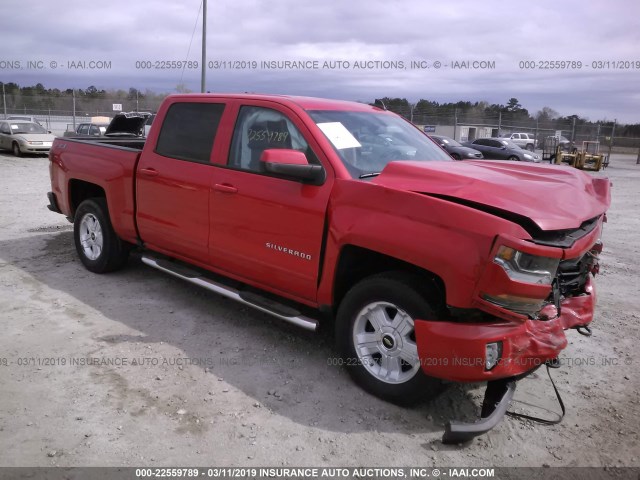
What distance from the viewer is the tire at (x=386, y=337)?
321 centimetres

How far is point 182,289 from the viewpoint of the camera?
5.41 metres

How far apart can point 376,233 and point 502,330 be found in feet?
3.03

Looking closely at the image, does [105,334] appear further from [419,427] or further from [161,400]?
[419,427]

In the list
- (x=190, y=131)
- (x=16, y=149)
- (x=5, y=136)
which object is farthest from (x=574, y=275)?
(x=5, y=136)

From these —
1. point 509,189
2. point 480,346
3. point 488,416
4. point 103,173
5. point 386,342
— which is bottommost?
point 488,416

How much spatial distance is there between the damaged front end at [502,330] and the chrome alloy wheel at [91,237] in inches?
158

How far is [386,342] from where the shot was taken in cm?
339

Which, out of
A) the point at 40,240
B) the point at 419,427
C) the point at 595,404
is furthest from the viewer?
the point at 40,240

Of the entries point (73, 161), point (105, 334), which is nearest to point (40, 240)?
point (73, 161)

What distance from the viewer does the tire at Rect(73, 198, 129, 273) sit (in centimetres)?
554

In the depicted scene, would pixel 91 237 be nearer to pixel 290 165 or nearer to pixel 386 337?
pixel 290 165

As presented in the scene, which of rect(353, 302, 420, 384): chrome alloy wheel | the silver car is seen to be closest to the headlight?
rect(353, 302, 420, 384): chrome alloy wheel

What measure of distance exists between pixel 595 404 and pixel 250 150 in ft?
10.2

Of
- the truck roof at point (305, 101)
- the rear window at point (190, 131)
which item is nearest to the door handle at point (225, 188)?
the rear window at point (190, 131)
